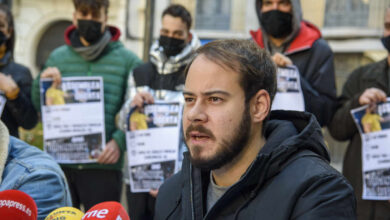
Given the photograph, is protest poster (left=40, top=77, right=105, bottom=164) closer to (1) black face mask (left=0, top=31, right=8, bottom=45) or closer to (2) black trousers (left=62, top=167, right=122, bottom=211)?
(2) black trousers (left=62, top=167, right=122, bottom=211)

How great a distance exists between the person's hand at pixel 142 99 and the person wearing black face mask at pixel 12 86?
975 millimetres

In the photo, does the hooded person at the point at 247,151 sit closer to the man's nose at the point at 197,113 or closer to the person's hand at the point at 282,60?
the man's nose at the point at 197,113

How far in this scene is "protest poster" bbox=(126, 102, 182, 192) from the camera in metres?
3.66

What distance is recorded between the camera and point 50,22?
45.5ft

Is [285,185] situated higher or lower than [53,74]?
lower

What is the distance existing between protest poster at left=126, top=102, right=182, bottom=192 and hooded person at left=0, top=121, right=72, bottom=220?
1.36 meters

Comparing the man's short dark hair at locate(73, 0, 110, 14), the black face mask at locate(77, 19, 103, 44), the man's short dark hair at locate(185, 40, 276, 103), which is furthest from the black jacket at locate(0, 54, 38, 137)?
the man's short dark hair at locate(185, 40, 276, 103)

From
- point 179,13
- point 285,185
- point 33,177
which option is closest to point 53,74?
point 179,13

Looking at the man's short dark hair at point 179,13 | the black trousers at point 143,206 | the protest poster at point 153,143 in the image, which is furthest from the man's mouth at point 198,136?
the man's short dark hair at point 179,13

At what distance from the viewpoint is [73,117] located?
3.95 m

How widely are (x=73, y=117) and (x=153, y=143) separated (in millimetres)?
744

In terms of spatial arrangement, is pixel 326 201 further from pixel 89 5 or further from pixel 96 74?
pixel 89 5

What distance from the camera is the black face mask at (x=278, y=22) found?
3.61 metres

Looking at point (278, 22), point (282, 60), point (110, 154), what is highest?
point (278, 22)
